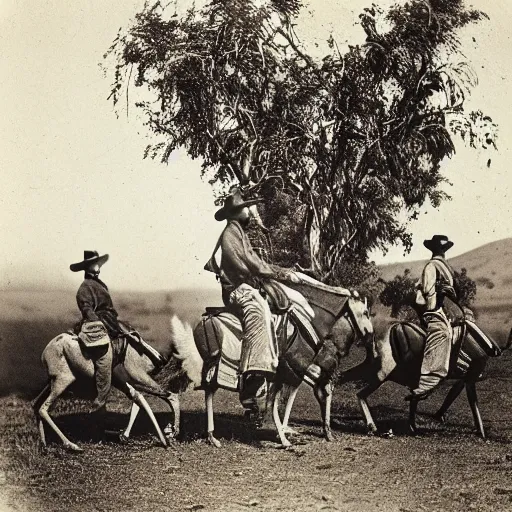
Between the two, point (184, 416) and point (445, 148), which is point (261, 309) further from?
point (445, 148)

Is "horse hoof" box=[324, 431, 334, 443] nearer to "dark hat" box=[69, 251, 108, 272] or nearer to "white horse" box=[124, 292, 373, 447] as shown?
"white horse" box=[124, 292, 373, 447]

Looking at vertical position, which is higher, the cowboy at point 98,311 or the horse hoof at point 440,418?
the cowboy at point 98,311

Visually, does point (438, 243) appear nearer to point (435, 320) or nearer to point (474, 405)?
point (435, 320)

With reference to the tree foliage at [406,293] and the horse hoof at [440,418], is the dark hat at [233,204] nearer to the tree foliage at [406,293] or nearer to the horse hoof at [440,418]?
the tree foliage at [406,293]

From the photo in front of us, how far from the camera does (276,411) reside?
6.61 meters

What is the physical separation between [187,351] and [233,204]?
4.11ft

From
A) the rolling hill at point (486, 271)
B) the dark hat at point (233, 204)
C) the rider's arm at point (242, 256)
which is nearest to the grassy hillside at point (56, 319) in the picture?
the rider's arm at point (242, 256)

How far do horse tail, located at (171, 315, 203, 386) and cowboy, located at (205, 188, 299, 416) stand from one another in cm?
36

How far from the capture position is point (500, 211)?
6.95 metres

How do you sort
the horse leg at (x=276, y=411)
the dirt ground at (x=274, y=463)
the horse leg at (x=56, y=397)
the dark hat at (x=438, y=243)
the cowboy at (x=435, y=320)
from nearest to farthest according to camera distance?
the dirt ground at (x=274, y=463), the horse leg at (x=56, y=397), the horse leg at (x=276, y=411), the cowboy at (x=435, y=320), the dark hat at (x=438, y=243)

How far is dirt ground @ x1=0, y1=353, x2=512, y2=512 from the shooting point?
249 inches

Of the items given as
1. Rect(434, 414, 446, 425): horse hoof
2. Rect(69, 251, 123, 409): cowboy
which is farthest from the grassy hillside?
Rect(434, 414, 446, 425): horse hoof

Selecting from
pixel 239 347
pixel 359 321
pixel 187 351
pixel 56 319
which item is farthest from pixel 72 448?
pixel 359 321

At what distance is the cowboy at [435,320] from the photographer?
6.65 meters
